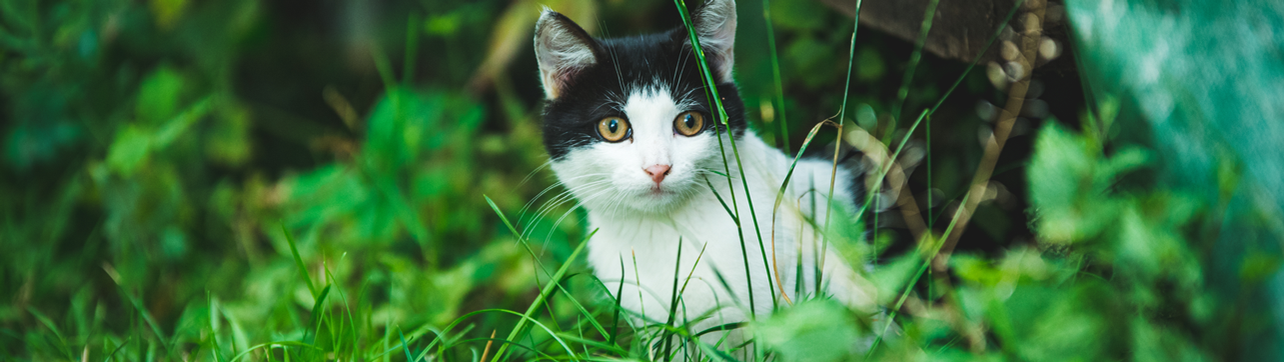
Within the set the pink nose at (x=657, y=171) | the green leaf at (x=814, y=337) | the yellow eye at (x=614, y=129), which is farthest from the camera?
the yellow eye at (x=614, y=129)

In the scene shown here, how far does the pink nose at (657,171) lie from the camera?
1103mm

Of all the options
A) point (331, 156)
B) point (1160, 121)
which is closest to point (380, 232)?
point (331, 156)

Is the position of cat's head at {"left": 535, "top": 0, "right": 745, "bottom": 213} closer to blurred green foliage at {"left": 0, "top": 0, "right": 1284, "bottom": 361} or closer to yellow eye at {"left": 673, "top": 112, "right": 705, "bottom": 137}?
yellow eye at {"left": 673, "top": 112, "right": 705, "bottom": 137}

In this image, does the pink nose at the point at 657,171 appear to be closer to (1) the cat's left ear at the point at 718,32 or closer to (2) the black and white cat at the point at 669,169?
(2) the black and white cat at the point at 669,169

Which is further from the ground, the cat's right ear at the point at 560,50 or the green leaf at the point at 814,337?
the cat's right ear at the point at 560,50

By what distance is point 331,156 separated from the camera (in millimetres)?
2748

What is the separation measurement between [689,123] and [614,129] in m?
0.14

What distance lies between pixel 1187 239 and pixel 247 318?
1.90m

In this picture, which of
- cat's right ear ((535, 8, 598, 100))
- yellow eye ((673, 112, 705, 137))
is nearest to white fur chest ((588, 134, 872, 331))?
yellow eye ((673, 112, 705, 137))

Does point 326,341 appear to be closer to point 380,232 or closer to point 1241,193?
point 380,232

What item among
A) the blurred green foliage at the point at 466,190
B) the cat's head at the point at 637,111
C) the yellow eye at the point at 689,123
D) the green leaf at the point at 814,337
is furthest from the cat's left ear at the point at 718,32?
the green leaf at the point at 814,337

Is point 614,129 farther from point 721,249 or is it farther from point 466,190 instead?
point 466,190

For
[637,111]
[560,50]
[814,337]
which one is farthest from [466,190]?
[814,337]

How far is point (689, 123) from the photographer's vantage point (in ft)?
3.94
